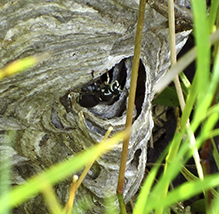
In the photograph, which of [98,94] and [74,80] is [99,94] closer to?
[98,94]

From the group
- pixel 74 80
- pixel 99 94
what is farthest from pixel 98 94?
pixel 74 80

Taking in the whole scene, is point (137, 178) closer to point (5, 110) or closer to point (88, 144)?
point (88, 144)

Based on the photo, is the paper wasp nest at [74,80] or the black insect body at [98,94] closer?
the paper wasp nest at [74,80]

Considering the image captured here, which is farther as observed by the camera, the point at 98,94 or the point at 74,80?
the point at 98,94

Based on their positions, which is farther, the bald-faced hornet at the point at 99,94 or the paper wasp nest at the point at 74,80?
the bald-faced hornet at the point at 99,94

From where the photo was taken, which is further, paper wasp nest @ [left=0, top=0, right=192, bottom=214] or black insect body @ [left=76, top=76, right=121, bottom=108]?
black insect body @ [left=76, top=76, right=121, bottom=108]
